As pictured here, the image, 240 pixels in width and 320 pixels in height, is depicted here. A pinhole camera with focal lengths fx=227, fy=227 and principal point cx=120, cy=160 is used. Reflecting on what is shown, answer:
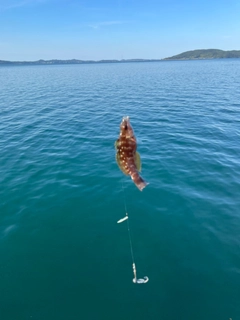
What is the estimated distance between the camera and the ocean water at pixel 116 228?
934 cm

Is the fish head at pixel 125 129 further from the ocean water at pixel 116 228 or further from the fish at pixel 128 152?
the ocean water at pixel 116 228

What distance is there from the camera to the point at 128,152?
262 inches

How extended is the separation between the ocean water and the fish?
19.6 ft

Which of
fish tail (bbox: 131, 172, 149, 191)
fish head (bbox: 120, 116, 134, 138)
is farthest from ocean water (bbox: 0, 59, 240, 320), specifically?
fish head (bbox: 120, 116, 134, 138)

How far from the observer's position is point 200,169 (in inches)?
704

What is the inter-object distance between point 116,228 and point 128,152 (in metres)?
7.28

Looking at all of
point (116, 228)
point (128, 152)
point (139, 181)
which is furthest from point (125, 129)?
point (116, 228)

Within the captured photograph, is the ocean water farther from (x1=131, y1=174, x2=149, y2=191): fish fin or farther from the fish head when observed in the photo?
the fish head

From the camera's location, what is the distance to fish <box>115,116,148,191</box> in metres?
6.50

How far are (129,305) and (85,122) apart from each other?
24.8 m

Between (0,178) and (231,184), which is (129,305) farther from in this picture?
(0,178)

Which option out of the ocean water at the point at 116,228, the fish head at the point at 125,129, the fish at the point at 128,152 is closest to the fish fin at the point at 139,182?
the fish at the point at 128,152

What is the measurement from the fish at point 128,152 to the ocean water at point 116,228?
5.99m

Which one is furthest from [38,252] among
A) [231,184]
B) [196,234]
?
[231,184]
